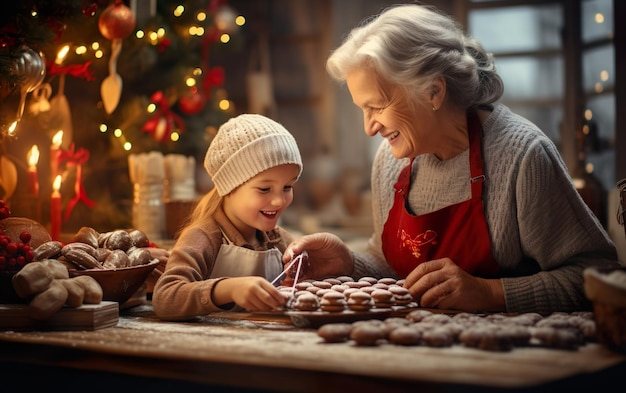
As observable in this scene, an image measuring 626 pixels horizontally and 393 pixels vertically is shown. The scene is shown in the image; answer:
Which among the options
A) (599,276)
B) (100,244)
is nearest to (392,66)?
(599,276)

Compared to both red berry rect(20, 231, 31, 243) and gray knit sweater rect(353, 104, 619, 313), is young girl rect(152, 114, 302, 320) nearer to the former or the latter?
red berry rect(20, 231, 31, 243)

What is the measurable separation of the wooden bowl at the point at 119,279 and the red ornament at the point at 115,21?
4.41 feet

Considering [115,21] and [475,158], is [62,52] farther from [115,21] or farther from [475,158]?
[475,158]

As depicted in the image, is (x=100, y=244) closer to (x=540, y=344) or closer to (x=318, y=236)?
(x=318, y=236)

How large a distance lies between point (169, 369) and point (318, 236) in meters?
0.80

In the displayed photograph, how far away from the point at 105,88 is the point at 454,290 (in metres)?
2.00

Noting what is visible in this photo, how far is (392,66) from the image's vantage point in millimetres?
2250

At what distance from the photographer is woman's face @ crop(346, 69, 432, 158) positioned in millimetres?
2283

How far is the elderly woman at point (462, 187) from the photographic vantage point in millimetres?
2182

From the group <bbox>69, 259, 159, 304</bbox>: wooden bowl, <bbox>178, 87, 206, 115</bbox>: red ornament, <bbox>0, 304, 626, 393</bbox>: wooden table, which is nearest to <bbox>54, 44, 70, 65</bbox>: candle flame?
<bbox>69, 259, 159, 304</bbox>: wooden bowl

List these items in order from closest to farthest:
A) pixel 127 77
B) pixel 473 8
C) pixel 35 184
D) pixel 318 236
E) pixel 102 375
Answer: pixel 102 375, pixel 318 236, pixel 35 184, pixel 127 77, pixel 473 8

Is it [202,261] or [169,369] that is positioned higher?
[202,261]

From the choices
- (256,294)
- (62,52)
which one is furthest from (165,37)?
(256,294)

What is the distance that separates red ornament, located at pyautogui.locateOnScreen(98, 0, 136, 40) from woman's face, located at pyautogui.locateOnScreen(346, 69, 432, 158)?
4.41 ft
